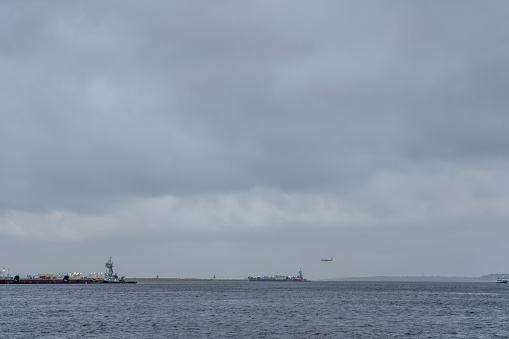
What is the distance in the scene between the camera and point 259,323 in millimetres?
88188

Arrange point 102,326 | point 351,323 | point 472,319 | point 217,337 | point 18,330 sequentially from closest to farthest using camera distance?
point 217,337, point 18,330, point 102,326, point 351,323, point 472,319

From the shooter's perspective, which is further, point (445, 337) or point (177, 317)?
point (177, 317)

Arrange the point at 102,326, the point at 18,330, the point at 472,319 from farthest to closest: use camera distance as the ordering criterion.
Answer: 1. the point at 472,319
2. the point at 102,326
3. the point at 18,330

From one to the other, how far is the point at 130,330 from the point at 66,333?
10054 millimetres

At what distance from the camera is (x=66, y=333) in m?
73.2

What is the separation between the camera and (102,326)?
83.5m

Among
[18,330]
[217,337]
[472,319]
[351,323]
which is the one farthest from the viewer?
[472,319]

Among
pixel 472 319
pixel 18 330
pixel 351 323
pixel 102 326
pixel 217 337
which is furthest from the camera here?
pixel 472 319

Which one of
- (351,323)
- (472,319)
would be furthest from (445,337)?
(472,319)

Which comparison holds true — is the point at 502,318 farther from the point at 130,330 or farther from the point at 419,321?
the point at 130,330

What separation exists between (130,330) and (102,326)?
8.16 metres

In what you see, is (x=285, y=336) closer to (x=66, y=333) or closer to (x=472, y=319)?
(x=66, y=333)

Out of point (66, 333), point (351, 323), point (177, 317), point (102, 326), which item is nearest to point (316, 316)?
point (351, 323)

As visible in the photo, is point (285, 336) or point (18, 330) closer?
point (285, 336)
